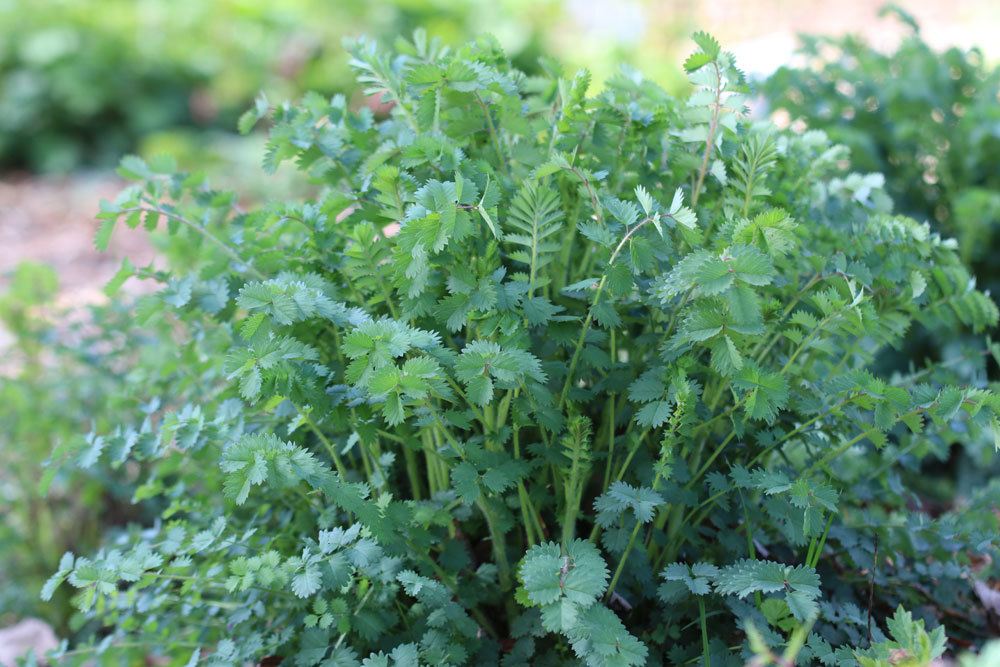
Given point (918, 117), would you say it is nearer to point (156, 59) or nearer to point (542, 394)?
point (542, 394)

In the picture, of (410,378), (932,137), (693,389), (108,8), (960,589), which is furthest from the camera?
(108,8)

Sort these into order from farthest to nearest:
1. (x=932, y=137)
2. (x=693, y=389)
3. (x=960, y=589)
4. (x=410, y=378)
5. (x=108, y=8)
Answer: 1. (x=108, y=8)
2. (x=932, y=137)
3. (x=960, y=589)
4. (x=693, y=389)
5. (x=410, y=378)

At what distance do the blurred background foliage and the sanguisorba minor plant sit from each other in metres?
0.23

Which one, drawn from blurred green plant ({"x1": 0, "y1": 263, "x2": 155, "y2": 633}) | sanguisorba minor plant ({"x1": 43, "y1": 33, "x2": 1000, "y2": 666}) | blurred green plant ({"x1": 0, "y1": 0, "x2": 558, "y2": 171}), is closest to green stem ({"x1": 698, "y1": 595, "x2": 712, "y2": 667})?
sanguisorba minor plant ({"x1": 43, "y1": 33, "x2": 1000, "y2": 666})

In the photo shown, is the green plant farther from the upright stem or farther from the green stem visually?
the green stem

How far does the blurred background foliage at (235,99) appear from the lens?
7.31 feet

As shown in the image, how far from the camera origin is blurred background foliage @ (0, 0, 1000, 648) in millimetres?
2229

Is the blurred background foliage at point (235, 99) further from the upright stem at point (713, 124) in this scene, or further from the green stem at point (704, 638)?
the green stem at point (704, 638)

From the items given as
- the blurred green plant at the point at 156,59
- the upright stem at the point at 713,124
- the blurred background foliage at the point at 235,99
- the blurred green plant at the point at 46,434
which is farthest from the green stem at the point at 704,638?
the blurred green plant at the point at 156,59

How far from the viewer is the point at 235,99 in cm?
579

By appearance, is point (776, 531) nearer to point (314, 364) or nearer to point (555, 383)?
point (555, 383)

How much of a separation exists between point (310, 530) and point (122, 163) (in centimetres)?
68

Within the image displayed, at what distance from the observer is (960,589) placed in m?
1.58

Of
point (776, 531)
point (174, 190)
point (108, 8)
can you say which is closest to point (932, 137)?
point (776, 531)
